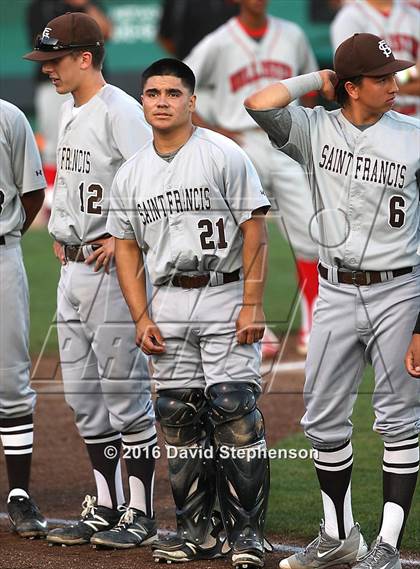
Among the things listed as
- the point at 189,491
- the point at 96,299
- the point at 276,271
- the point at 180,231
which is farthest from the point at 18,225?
the point at 276,271

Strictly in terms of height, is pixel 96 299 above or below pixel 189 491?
above

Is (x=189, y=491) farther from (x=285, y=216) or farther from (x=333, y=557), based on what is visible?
(x=285, y=216)

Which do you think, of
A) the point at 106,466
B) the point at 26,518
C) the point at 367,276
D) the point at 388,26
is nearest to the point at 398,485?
the point at 367,276

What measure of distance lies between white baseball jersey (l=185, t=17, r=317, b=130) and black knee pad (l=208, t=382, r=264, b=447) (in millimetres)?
4105

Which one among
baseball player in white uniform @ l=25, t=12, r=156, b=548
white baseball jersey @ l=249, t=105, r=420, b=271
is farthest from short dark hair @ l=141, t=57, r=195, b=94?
baseball player in white uniform @ l=25, t=12, r=156, b=548

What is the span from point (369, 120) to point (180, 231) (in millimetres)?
844

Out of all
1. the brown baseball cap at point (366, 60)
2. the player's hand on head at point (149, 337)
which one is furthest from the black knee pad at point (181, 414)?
the brown baseball cap at point (366, 60)

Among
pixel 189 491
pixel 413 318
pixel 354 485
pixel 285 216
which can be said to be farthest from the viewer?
pixel 285 216

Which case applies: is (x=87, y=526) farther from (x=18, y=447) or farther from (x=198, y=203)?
(x=198, y=203)

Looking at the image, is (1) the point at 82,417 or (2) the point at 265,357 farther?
(2) the point at 265,357

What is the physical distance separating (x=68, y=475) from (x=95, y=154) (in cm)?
190

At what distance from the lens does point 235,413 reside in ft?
16.1

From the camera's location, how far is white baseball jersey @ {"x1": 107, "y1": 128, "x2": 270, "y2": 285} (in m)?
5.00

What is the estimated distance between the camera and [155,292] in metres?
5.21
